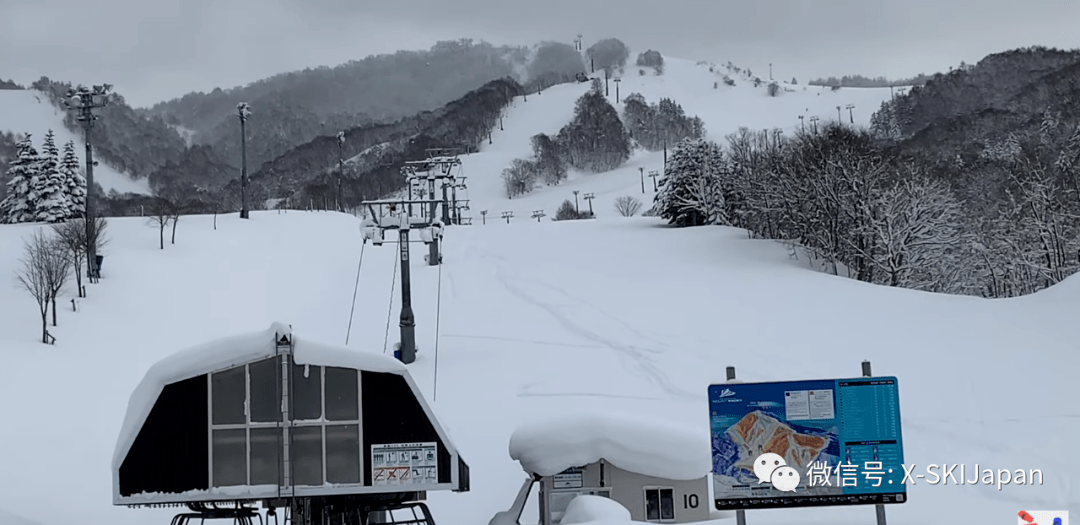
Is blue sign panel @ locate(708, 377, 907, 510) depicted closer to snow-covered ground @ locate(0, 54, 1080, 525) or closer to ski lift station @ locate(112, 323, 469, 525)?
snow-covered ground @ locate(0, 54, 1080, 525)

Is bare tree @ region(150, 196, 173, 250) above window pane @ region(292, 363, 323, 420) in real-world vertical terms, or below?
above

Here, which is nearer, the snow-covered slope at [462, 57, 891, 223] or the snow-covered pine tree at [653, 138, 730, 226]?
the snow-covered pine tree at [653, 138, 730, 226]

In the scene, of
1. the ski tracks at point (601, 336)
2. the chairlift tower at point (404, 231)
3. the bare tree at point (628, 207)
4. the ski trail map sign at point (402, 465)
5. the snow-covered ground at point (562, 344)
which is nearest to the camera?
the ski trail map sign at point (402, 465)

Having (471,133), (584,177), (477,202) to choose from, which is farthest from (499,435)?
(471,133)

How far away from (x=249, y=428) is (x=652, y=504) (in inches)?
223

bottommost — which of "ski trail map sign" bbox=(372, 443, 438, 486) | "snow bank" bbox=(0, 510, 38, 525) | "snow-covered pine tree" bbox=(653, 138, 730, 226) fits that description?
"snow bank" bbox=(0, 510, 38, 525)

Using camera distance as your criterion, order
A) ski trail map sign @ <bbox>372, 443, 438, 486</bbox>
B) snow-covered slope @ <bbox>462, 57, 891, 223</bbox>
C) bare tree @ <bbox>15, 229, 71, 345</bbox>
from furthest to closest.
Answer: snow-covered slope @ <bbox>462, 57, 891, 223</bbox> < bare tree @ <bbox>15, 229, 71, 345</bbox> < ski trail map sign @ <bbox>372, 443, 438, 486</bbox>

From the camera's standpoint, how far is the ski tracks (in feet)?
79.9

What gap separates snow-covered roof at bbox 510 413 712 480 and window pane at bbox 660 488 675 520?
0.26m

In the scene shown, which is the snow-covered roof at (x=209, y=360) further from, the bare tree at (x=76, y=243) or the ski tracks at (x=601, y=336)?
the bare tree at (x=76, y=243)

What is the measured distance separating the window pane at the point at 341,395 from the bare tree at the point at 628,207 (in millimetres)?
91561

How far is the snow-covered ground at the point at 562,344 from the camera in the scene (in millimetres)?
18078

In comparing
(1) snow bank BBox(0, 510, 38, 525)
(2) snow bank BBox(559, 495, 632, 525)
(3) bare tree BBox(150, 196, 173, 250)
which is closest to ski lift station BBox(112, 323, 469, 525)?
(2) snow bank BBox(559, 495, 632, 525)

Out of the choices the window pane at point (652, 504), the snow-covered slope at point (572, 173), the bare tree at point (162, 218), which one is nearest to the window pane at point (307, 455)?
the window pane at point (652, 504)
